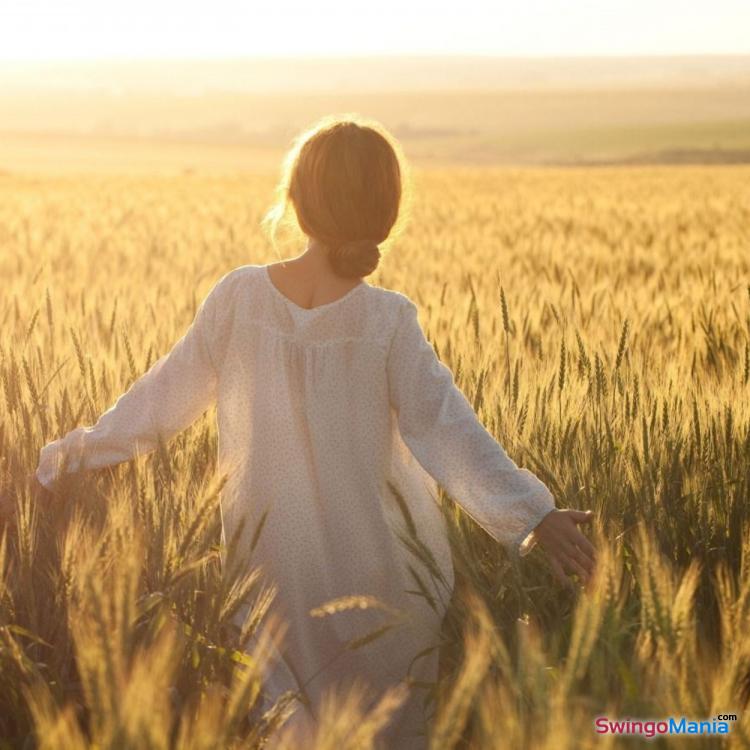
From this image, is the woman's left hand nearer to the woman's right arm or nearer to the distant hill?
the woman's right arm

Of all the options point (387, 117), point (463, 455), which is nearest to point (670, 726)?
point (463, 455)

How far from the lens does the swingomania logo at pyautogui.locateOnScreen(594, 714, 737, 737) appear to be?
96 cm

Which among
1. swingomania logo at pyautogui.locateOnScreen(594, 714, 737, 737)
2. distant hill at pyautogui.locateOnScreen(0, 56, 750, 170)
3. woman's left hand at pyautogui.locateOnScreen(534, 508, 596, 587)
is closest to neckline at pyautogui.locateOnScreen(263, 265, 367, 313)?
woman's left hand at pyautogui.locateOnScreen(534, 508, 596, 587)

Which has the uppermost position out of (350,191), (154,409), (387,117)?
(350,191)

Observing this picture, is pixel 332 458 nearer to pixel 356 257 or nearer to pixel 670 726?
pixel 356 257

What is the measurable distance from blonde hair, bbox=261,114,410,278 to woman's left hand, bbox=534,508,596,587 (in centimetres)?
48

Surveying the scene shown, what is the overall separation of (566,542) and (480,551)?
35 cm

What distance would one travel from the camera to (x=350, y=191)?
1860mm

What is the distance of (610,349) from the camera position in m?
3.11

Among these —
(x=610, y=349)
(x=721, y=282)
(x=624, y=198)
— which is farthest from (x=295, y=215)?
(x=624, y=198)

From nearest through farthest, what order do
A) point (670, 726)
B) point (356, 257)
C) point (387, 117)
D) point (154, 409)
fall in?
point (670, 726) → point (356, 257) → point (154, 409) → point (387, 117)

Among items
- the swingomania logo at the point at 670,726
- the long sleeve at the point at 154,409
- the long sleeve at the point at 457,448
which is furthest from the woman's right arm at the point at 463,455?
the swingomania logo at the point at 670,726

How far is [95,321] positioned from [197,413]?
145cm

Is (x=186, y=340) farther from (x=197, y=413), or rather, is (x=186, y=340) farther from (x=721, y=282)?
(x=721, y=282)
